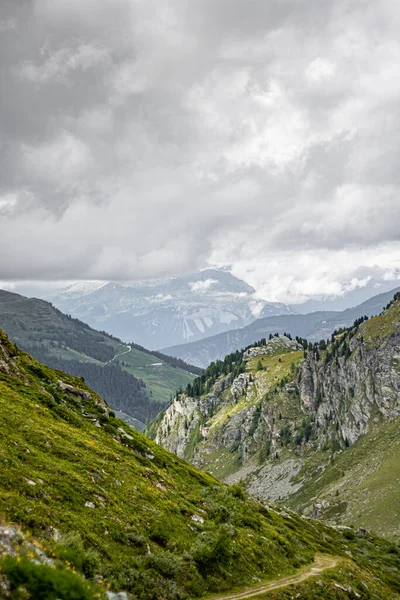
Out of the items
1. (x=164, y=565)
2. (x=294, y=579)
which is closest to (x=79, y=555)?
(x=164, y=565)

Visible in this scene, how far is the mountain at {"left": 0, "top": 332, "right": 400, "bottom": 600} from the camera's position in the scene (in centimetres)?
1978

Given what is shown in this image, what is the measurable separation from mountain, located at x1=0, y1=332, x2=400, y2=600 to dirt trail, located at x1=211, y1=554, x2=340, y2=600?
7.9 inches

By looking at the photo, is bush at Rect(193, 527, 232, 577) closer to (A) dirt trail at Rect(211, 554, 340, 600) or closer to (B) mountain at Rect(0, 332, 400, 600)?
(B) mountain at Rect(0, 332, 400, 600)

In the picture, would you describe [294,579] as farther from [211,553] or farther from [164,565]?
[164,565]

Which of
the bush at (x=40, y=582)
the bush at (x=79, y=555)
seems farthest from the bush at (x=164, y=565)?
the bush at (x=40, y=582)

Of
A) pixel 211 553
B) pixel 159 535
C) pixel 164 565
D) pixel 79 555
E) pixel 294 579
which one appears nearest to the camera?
pixel 79 555

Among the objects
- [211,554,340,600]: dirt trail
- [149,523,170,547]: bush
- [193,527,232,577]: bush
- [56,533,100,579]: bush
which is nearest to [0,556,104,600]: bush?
[56,533,100,579]: bush

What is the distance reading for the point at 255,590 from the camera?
3219cm

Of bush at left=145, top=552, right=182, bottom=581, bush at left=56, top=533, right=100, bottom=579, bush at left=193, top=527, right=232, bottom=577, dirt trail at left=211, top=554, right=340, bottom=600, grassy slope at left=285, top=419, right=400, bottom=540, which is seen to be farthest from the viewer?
grassy slope at left=285, top=419, right=400, bottom=540

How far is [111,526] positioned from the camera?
2895 centimetres

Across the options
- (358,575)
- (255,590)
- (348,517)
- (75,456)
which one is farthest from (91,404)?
(348,517)

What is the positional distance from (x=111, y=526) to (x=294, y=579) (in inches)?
872

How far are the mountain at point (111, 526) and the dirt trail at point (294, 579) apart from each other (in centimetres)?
20

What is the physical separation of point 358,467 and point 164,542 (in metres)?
187
